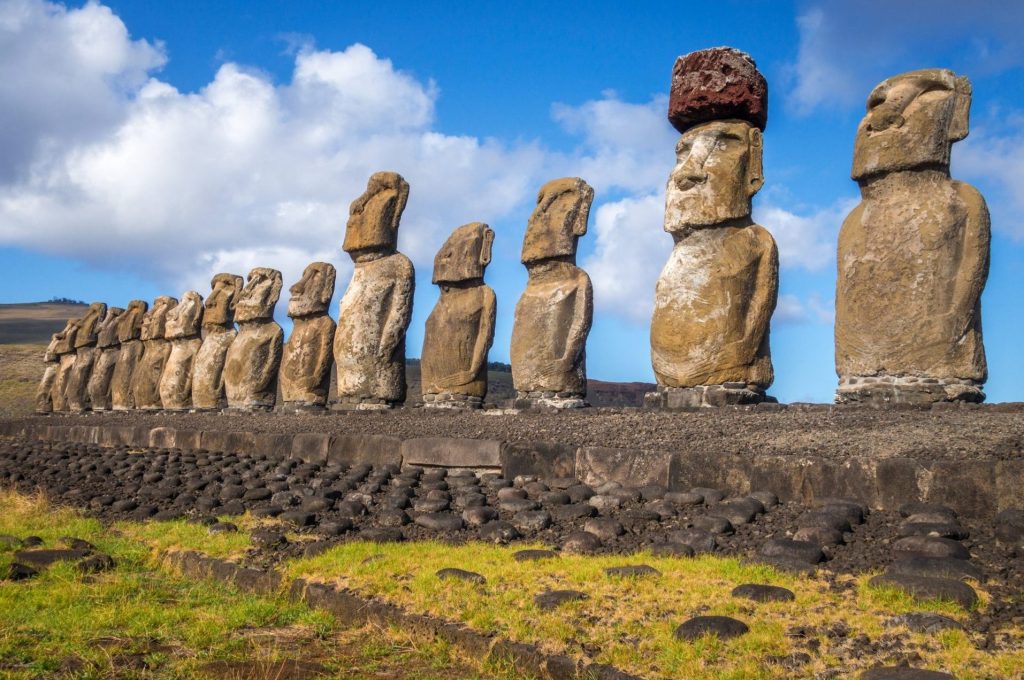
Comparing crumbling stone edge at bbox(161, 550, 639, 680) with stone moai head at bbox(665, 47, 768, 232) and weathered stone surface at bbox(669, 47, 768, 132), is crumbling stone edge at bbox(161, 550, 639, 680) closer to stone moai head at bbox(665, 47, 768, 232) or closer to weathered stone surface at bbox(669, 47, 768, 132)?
stone moai head at bbox(665, 47, 768, 232)

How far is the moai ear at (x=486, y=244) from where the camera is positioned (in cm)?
1264

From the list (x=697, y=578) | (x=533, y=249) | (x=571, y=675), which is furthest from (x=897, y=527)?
(x=533, y=249)

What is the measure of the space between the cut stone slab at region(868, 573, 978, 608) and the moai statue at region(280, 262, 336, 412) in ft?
39.8

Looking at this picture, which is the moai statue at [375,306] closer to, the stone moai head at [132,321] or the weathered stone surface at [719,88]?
the weathered stone surface at [719,88]

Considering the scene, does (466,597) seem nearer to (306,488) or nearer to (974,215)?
(306,488)

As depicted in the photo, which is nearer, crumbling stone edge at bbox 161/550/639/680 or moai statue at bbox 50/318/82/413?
crumbling stone edge at bbox 161/550/639/680

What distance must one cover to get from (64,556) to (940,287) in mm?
7021

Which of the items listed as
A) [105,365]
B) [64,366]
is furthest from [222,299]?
[64,366]

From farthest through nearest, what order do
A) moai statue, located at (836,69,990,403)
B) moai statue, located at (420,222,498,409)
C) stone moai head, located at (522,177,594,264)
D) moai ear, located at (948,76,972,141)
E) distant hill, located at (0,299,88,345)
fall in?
distant hill, located at (0,299,88,345) → moai statue, located at (420,222,498,409) → stone moai head, located at (522,177,594,264) → moai ear, located at (948,76,972,141) → moai statue, located at (836,69,990,403)

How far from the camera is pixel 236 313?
1723 centimetres

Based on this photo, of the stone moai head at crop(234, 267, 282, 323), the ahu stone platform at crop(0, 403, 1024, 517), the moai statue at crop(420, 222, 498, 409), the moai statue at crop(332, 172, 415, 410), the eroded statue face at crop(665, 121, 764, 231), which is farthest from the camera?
the stone moai head at crop(234, 267, 282, 323)

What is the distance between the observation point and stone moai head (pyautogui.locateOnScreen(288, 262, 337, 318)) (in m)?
15.3

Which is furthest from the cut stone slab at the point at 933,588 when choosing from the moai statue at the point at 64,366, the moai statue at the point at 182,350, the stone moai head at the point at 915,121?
the moai statue at the point at 64,366

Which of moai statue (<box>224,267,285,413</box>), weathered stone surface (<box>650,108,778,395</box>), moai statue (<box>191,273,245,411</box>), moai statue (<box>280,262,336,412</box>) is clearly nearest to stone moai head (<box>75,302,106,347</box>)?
moai statue (<box>191,273,245,411</box>)
